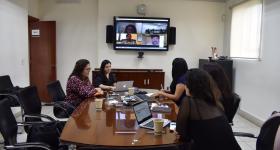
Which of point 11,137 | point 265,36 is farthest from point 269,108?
point 11,137

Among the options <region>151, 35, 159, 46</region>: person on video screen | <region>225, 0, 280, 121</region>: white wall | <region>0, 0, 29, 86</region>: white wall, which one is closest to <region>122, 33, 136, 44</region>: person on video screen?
<region>151, 35, 159, 46</region>: person on video screen

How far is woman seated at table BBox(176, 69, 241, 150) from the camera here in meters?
1.79

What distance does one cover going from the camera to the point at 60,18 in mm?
6785

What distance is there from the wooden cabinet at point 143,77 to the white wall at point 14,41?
1.62 m

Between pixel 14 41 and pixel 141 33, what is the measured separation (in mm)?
2746

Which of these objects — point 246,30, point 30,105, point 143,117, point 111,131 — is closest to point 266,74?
point 246,30

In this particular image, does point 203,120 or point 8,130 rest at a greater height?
point 203,120

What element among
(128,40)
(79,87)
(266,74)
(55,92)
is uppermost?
(128,40)

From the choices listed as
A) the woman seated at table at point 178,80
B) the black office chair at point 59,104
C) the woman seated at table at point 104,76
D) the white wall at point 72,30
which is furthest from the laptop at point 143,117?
the white wall at point 72,30

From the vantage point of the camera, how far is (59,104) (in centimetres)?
354

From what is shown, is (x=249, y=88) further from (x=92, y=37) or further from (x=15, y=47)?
(x=15, y=47)

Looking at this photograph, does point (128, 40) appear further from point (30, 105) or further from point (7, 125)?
point (7, 125)

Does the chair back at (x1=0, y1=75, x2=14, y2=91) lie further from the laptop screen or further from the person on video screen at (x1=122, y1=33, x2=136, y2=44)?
the laptop screen

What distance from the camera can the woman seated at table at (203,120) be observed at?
1.79m
